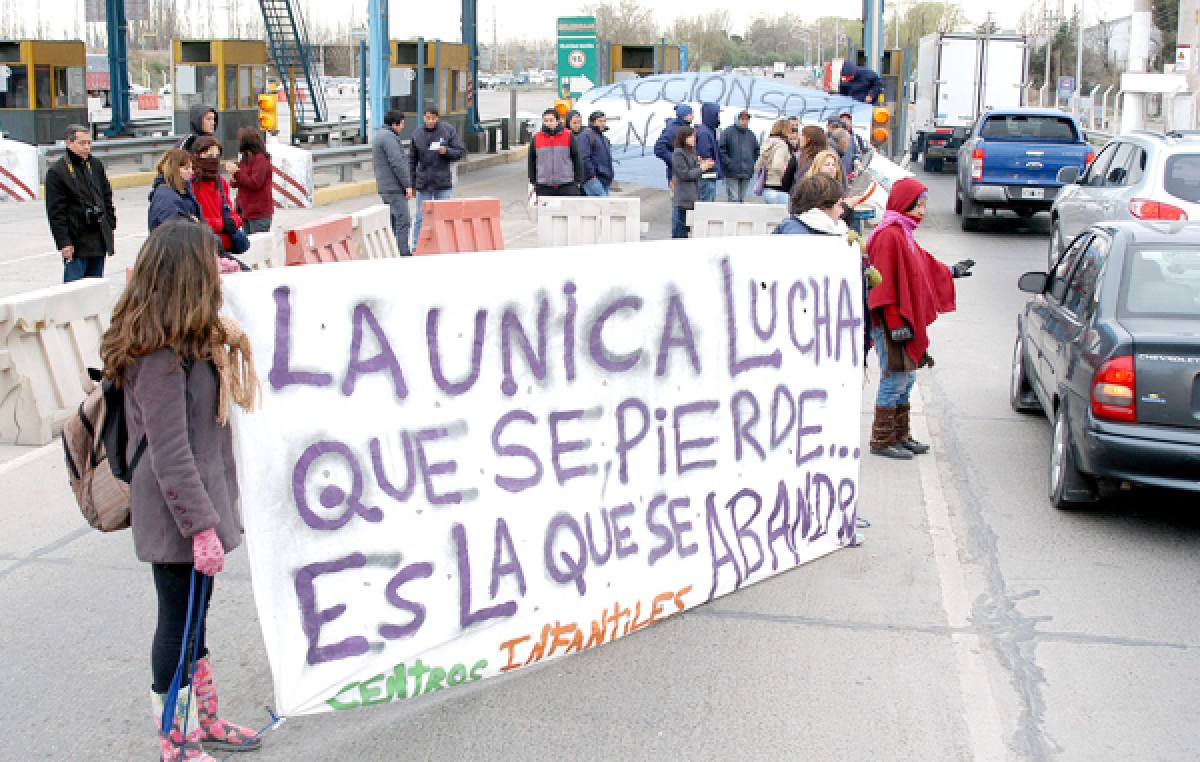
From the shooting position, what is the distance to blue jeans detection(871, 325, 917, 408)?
7.58 m

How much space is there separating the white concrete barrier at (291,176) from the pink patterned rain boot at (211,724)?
19.0 metres

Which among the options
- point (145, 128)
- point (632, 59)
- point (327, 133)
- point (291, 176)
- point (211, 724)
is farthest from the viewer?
point (327, 133)

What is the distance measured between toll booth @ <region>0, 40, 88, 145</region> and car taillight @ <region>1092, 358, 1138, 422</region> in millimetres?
26313

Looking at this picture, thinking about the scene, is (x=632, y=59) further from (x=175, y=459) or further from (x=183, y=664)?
(x=175, y=459)

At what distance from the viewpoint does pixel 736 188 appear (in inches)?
729

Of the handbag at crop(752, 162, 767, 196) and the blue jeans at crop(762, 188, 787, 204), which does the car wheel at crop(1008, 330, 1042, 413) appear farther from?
the handbag at crop(752, 162, 767, 196)

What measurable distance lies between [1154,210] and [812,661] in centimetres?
897

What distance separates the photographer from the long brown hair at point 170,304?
142 inches

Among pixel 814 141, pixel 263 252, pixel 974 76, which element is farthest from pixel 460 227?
pixel 974 76

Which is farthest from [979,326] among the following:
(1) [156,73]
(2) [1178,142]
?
(1) [156,73]

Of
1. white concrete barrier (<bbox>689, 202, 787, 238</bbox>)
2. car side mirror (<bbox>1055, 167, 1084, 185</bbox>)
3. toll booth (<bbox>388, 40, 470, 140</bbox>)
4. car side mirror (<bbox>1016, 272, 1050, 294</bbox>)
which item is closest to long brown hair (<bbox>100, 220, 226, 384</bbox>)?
car side mirror (<bbox>1016, 272, 1050, 294</bbox>)

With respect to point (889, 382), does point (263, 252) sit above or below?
above

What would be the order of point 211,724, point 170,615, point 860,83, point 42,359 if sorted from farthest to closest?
1. point 860,83
2. point 42,359
3. point 211,724
4. point 170,615

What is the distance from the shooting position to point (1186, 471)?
607 centimetres
